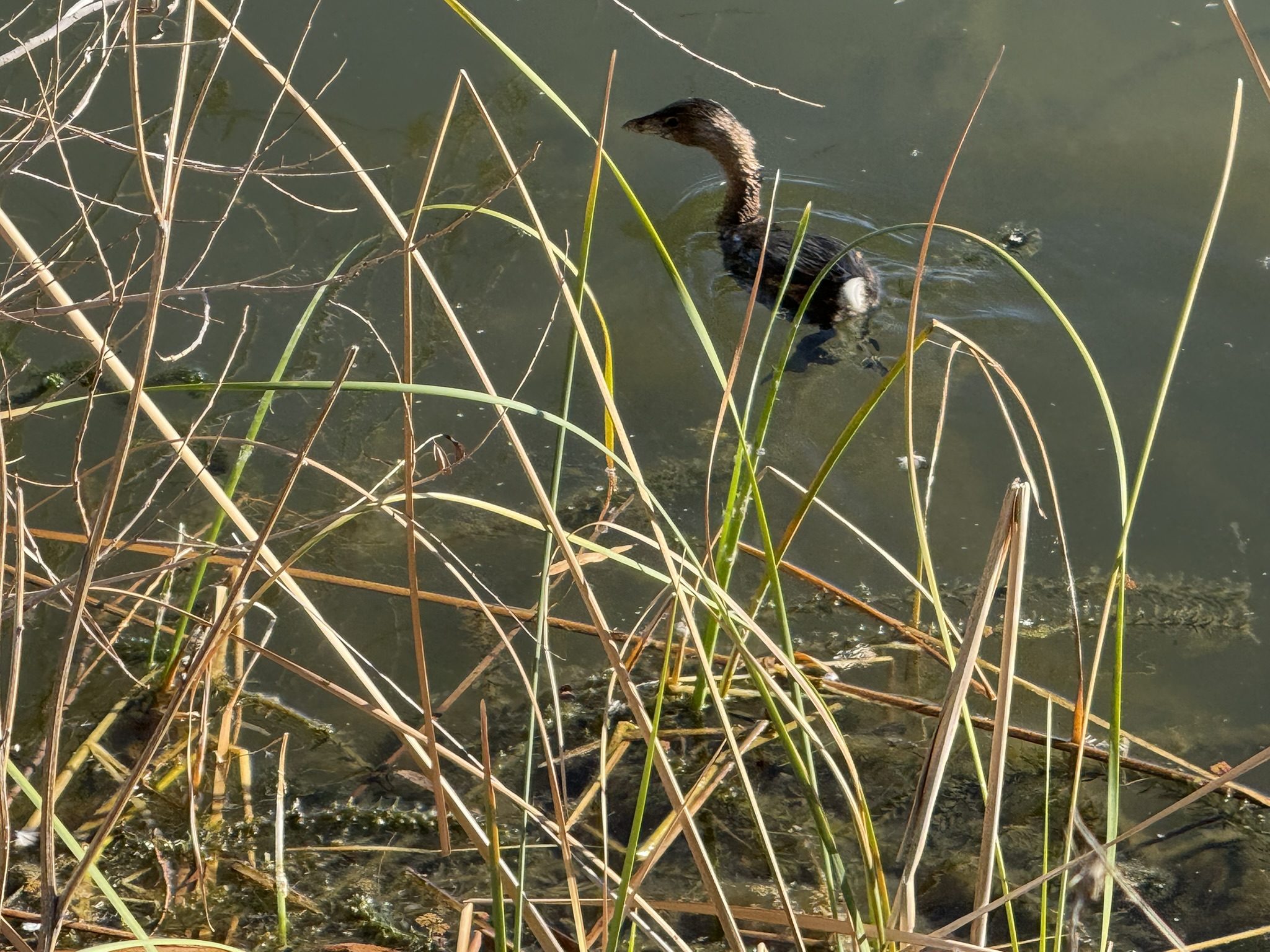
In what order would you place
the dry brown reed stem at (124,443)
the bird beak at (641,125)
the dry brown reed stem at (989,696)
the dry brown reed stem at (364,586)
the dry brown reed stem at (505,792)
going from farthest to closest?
the bird beak at (641,125) → the dry brown reed stem at (364,586) → the dry brown reed stem at (989,696) → the dry brown reed stem at (505,792) → the dry brown reed stem at (124,443)

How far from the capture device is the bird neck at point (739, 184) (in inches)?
153

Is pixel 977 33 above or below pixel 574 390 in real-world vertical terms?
above

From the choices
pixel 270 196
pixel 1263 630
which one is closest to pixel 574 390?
pixel 270 196

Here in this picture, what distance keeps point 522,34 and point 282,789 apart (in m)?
3.03

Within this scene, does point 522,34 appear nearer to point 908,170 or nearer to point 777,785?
point 908,170

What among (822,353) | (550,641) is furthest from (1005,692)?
(822,353)

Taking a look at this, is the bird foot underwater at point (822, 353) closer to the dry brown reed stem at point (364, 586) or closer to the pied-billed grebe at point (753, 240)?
the pied-billed grebe at point (753, 240)

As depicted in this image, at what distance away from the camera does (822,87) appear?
165 inches

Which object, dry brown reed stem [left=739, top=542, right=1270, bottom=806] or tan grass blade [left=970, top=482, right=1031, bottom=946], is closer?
tan grass blade [left=970, top=482, right=1031, bottom=946]

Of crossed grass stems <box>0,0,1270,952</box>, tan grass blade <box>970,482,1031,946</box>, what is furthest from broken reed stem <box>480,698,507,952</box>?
tan grass blade <box>970,482,1031,946</box>

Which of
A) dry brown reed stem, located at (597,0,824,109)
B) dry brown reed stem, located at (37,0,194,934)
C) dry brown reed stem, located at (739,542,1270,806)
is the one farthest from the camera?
dry brown reed stem, located at (739,542,1270,806)

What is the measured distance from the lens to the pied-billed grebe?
11.7 feet

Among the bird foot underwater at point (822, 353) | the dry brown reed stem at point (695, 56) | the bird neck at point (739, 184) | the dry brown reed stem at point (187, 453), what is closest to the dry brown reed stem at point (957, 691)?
the dry brown reed stem at point (187, 453)

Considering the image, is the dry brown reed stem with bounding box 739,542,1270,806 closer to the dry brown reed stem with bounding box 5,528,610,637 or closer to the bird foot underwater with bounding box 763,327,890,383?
the dry brown reed stem with bounding box 5,528,610,637
